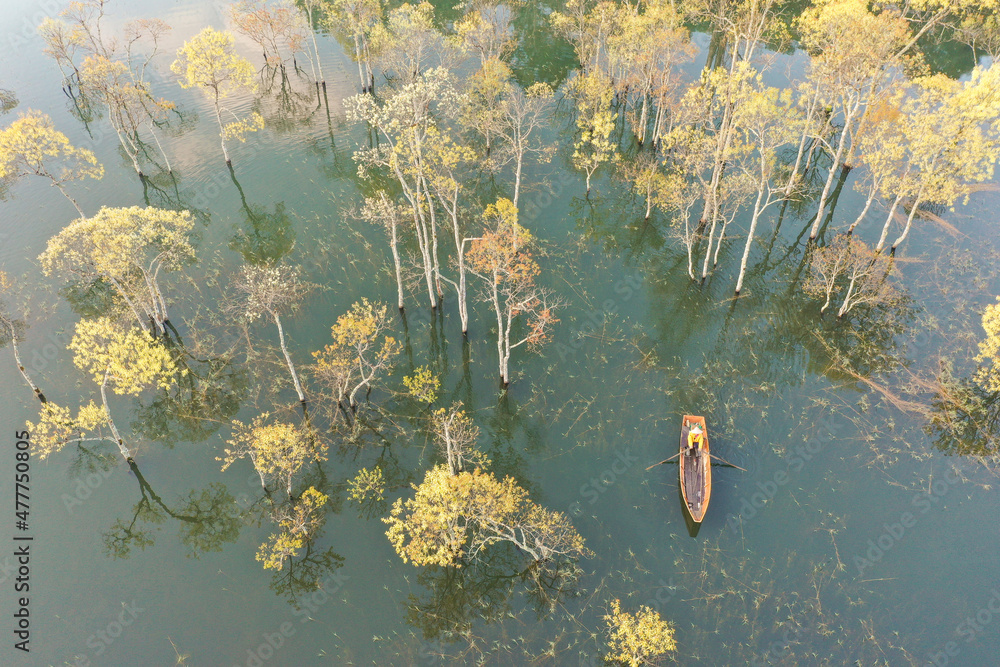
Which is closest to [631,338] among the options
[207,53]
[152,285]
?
[152,285]

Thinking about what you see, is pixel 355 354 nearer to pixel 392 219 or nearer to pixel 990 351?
pixel 392 219

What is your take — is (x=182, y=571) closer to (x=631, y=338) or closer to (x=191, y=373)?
(x=191, y=373)

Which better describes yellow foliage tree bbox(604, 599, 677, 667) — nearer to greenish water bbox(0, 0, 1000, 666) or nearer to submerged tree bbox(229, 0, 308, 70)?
greenish water bbox(0, 0, 1000, 666)

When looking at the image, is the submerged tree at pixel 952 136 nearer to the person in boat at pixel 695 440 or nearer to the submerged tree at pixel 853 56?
the submerged tree at pixel 853 56

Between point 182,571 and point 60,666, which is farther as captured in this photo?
point 182,571

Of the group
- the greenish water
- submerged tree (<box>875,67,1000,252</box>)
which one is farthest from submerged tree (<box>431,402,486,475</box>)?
submerged tree (<box>875,67,1000,252</box>)

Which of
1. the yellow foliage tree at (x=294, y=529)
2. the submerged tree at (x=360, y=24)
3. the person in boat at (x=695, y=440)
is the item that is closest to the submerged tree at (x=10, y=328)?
the yellow foliage tree at (x=294, y=529)

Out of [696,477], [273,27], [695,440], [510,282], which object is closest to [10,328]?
[510,282]

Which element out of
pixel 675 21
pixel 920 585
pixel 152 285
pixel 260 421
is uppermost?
pixel 675 21
